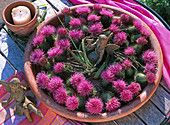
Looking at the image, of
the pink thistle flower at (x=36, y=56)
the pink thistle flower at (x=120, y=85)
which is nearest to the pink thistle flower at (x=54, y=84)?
the pink thistle flower at (x=36, y=56)

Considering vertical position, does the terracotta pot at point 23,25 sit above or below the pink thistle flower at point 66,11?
above

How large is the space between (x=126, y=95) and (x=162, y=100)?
253 mm

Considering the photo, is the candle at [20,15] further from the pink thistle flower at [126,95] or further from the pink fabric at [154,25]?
the pink thistle flower at [126,95]

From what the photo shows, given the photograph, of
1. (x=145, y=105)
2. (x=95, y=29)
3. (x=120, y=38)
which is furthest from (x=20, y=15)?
(x=145, y=105)

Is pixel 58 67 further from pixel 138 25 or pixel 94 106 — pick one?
pixel 138 25

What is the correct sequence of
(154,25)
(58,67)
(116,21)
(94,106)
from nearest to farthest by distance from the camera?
(94,106), (58,67), (116,21), (154,25)

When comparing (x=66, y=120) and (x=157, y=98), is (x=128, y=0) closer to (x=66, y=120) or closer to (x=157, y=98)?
(x=157, y=98)

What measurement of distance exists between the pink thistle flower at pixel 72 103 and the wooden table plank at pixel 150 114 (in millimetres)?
301

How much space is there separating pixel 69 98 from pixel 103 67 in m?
0.22

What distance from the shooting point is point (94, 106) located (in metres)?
0.82

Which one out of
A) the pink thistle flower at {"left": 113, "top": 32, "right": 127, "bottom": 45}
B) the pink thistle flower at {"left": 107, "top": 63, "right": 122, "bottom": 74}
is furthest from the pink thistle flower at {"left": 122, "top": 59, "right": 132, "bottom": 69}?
the pink thistle flower at {"left": 113, "top": 32, "right": 127, "bottom": 45}

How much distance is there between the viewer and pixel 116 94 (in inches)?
35.1

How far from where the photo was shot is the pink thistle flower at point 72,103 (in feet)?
2.70

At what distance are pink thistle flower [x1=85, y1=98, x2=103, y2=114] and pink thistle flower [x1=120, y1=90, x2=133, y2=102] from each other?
0.30 ft
